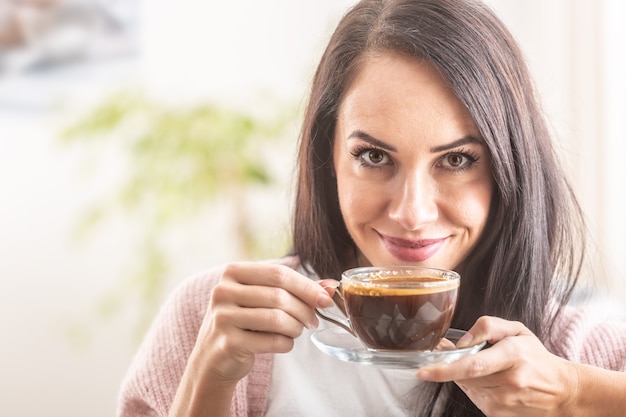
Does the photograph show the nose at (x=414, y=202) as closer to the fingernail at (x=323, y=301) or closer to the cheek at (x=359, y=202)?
the cheek at (x=359, y=202)

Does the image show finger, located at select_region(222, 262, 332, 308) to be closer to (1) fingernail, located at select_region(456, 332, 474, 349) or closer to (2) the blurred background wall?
(1) fingernail, located at select_region(456, 332, 474, 349)

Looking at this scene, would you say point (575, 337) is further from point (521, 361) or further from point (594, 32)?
point (594, 32)

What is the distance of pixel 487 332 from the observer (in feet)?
3.79

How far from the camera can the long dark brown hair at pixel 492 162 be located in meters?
1.42

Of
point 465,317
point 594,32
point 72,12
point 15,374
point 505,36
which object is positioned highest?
point 72,12

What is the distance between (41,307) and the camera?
11.3ft

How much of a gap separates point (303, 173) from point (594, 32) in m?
1.91

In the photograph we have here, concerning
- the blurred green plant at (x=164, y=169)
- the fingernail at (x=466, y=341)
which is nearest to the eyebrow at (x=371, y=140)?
the fingernail at (x=466, y=341)

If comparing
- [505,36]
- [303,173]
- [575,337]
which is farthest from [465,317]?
[505,36]

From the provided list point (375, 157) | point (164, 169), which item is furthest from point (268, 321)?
point (164, 169)

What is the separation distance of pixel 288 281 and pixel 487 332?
0.30 meters

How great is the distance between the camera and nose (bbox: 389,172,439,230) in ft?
4.29

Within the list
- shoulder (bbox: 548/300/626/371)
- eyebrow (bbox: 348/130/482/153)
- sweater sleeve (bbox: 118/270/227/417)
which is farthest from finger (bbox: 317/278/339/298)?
shoulder (bbox: 548/300/626/371)

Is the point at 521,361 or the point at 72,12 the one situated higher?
the point at 72,12
